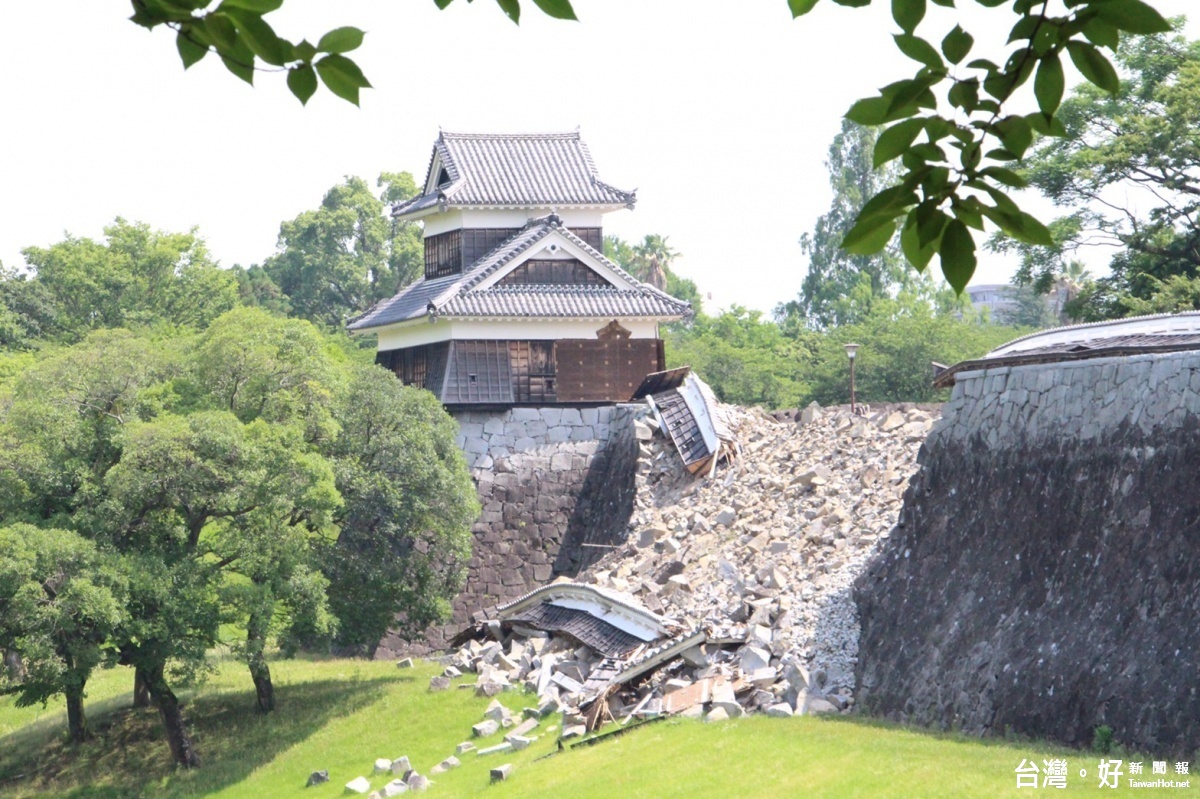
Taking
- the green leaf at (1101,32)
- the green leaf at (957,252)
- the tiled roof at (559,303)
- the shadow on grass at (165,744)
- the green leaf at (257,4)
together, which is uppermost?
the tiled roof at (559,303)

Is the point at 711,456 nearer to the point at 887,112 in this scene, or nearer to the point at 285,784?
the point at 285,784

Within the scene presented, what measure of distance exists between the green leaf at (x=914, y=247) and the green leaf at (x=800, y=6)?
49 cm

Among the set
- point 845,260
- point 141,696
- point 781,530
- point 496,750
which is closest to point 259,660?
point 141,696

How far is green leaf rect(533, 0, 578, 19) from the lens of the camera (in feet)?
9.36

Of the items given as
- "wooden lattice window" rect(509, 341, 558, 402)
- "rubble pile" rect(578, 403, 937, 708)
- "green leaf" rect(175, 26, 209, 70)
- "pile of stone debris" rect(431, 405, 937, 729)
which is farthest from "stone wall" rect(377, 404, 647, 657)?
"green leaf" rect(175, 26, 209, 70)

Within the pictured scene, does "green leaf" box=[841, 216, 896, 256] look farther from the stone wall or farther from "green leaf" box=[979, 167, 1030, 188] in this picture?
the stone wall

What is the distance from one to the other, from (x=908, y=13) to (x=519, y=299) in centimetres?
2263

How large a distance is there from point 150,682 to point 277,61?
662 inches

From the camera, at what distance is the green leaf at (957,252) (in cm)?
284

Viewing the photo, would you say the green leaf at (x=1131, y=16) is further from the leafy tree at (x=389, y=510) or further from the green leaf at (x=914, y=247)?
the leafy tree at (x=389, y=510)

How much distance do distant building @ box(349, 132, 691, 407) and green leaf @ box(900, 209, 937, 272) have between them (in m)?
21.9

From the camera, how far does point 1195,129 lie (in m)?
23.1

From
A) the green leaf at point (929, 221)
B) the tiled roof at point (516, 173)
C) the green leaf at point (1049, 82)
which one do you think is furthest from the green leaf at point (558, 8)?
the tiled roof at point (516, 173)

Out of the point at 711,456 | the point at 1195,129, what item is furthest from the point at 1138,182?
the point at 711,456
